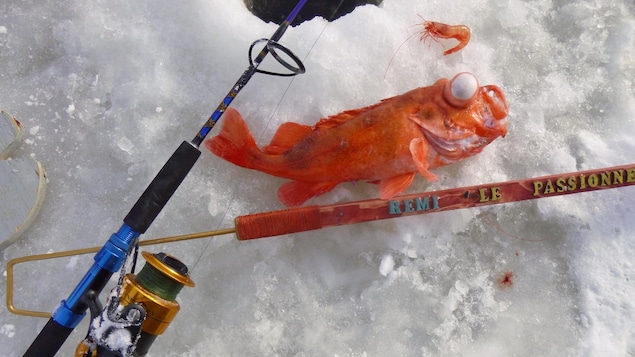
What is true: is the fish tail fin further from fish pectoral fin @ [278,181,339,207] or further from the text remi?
the text remi

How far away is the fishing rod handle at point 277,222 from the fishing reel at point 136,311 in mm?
378

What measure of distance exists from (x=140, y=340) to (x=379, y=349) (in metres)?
1.12

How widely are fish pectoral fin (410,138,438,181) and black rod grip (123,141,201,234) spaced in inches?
35.4

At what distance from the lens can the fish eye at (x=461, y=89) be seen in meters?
2.18

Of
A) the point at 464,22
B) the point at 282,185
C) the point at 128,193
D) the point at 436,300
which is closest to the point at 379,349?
the point at 436,300

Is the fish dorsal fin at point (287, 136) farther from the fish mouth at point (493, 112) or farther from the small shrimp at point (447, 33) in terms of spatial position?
the fish mouth at point (493, 112)

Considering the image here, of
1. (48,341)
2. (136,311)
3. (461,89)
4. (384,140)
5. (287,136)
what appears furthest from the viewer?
(287,136)

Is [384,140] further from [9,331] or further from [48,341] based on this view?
[9,331]

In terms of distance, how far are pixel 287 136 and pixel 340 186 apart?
366 millimetres

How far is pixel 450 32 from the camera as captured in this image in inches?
101

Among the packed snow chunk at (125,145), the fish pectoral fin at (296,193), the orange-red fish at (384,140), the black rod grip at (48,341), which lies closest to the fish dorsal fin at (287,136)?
the orange-red fish at (384,140)

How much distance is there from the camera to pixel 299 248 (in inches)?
101

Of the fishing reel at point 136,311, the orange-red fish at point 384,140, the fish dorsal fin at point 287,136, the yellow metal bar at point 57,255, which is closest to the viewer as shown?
the fishing reel at point 136,311

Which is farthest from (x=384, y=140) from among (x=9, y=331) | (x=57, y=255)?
(x=9, y=331)
